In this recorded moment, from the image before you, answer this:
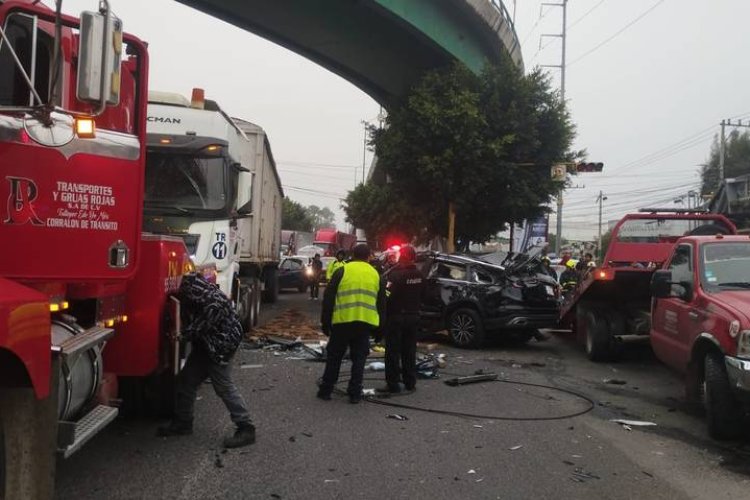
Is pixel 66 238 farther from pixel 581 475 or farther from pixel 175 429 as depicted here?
pixel 581 475

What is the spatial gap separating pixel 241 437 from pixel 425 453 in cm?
156

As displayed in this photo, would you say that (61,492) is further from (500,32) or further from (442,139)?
(500,32)

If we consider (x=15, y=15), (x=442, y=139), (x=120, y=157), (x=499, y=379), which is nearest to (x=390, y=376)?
(x=499, y=379)

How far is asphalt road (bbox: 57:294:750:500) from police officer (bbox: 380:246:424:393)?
33 cm

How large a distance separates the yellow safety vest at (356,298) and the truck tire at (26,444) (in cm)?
433

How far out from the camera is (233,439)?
223 inches

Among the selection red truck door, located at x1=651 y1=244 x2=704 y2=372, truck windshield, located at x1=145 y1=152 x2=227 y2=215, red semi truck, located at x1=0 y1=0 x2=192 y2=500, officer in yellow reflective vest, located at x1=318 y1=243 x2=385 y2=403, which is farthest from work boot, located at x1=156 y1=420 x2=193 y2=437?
red truck door, located at x1=651 y1=244 x2=704 y2=372

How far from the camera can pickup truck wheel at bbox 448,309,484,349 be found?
39.1 ft

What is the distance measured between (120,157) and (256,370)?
5.56m

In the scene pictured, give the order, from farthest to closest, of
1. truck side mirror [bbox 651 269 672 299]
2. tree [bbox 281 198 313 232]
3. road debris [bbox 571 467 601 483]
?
tree [bbox 281 198 313 232] < truck side mirror [bbox 651 269 672 299] < road debris [bbox 571 467 601 483]

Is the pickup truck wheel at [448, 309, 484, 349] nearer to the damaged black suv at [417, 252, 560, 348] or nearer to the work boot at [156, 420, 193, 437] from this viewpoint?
the damaged black suv at [417, 252, 560, 348]

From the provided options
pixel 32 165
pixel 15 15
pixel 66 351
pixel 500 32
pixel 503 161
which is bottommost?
pixel 66 351

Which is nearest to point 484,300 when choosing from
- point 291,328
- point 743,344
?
point 291,328

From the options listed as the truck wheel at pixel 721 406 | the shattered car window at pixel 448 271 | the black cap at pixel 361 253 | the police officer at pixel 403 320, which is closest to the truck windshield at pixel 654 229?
the shattered car window at pixel 448 271
